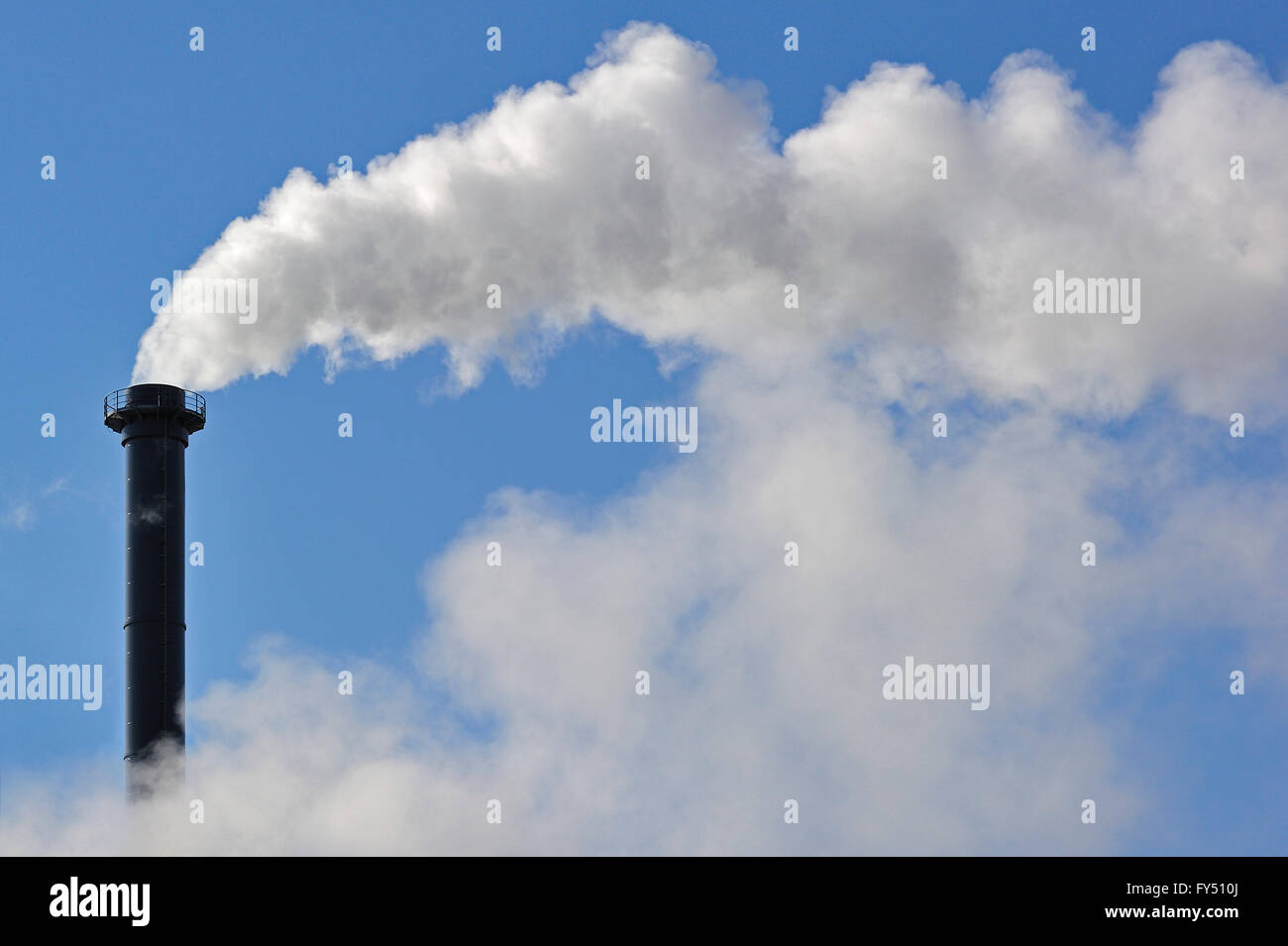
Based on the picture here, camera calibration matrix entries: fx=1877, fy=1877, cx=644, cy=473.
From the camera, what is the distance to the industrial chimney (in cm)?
5128

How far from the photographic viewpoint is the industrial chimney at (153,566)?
5128cm

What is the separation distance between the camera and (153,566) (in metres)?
52.5
